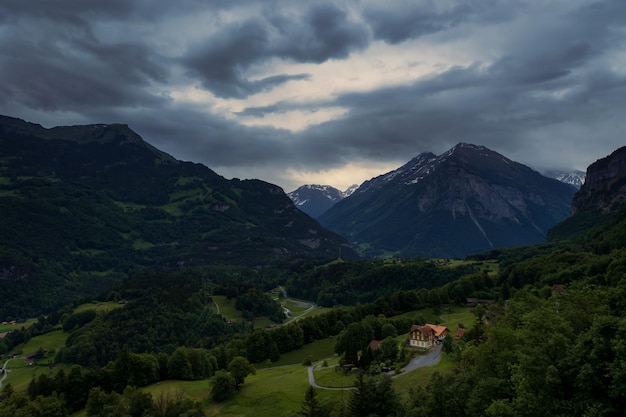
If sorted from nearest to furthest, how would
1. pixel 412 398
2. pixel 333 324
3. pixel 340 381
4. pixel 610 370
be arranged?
pixel 610 370, pixel 412 398, pixel 340 381, pixel 333 324

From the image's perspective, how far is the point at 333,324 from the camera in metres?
141

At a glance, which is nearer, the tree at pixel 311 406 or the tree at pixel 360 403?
the tree at pixel 360 403

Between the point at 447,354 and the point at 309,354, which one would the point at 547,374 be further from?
the point at 309,354

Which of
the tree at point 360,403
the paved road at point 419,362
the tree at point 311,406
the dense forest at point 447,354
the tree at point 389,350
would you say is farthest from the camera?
the tree at point 389,350

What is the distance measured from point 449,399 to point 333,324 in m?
95.5

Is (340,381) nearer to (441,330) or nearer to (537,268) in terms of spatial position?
(441,330)

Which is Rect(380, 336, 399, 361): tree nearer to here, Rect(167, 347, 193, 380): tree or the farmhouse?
the farmhouse

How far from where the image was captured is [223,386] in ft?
272

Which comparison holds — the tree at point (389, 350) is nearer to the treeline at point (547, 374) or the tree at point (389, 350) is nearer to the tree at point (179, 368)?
the treeline at point (547, 374)

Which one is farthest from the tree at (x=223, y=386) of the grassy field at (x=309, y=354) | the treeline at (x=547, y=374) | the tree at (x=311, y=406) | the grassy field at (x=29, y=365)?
the grassy field at (x=29, y=365)

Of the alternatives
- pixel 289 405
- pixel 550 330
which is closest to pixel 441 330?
pixel 289 405

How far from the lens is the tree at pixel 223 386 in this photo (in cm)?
8256

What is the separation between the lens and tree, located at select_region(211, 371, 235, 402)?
82.6 m

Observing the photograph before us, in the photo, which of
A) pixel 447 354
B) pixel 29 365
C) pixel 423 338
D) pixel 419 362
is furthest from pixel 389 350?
pixel 29 365
